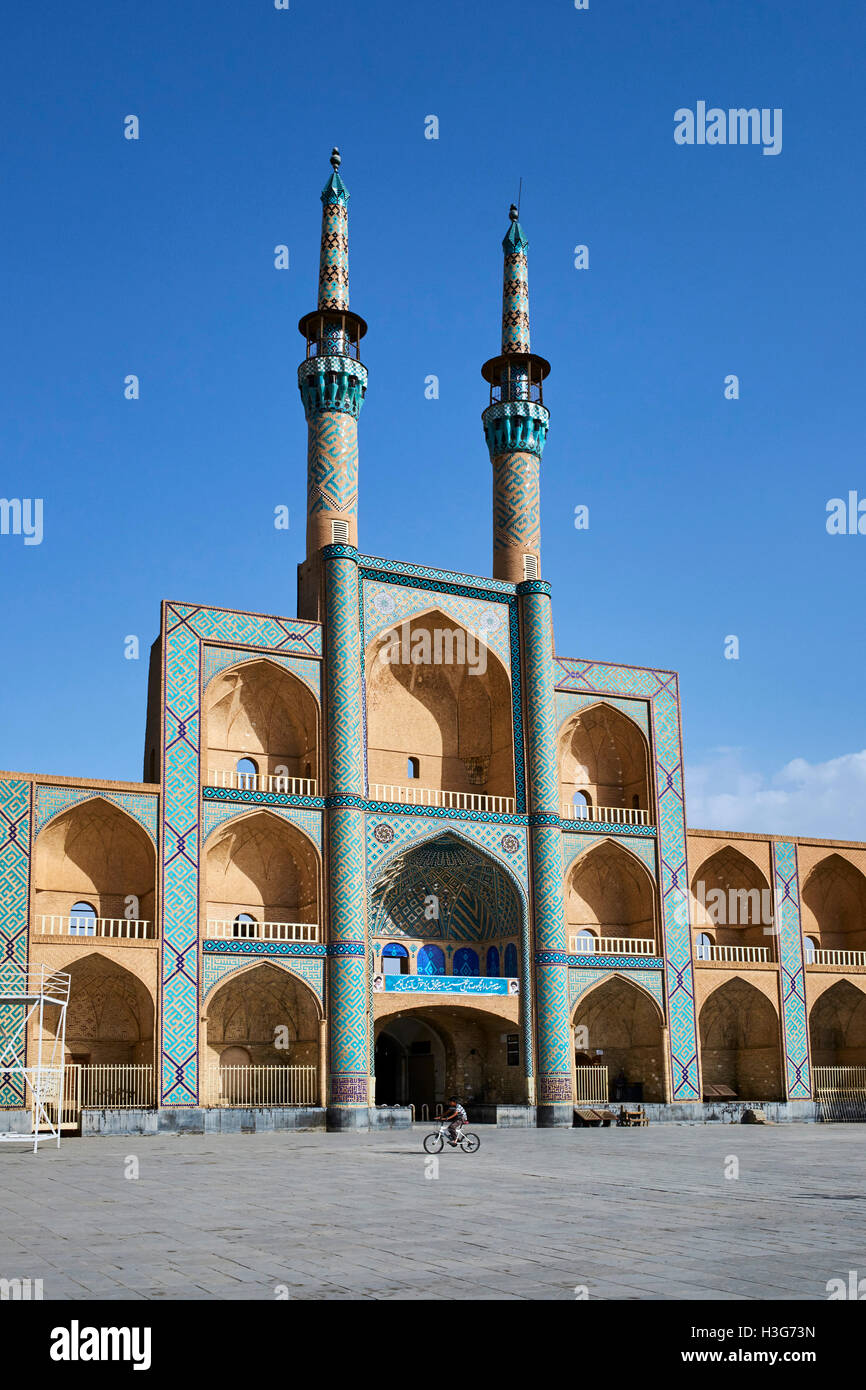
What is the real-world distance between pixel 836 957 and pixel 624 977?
317 inches

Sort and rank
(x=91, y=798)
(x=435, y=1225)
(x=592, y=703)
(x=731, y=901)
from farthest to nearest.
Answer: (x=731, y=901), (x=592, y=703), (x=91, y=798), (x=435, y=1225)

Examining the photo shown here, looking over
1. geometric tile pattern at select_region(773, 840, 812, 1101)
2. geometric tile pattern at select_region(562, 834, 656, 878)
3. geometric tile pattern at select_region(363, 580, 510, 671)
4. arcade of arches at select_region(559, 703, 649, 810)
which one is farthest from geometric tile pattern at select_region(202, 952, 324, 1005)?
geometric tile pattern at select_region(773, 840, 812, 1101)

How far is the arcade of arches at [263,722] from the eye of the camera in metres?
29.8

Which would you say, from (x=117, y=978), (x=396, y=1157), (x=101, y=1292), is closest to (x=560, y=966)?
(x=117, y=978)

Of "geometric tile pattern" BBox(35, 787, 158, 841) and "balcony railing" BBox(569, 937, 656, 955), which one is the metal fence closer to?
"balcony railing" BBox(569, 937, 656, 955)

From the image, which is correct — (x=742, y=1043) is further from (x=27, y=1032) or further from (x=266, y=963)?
(x=27, y=1032)

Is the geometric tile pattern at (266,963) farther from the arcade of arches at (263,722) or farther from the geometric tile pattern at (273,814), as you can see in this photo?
the arcade of arches at (263,722)

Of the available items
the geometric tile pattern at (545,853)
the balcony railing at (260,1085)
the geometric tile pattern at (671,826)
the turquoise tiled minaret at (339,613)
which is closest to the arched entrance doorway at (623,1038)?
the geometric tile pattern at (671,826)

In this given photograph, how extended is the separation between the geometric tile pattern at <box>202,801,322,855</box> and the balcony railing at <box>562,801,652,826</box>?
Answer: 7133 mm

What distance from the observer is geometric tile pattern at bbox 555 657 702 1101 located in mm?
32344

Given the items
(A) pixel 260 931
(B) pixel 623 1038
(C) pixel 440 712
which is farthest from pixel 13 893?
(B) pixel 623 1038

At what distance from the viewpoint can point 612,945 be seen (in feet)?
108

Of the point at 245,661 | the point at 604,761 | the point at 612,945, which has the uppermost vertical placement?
the point at 245,661
